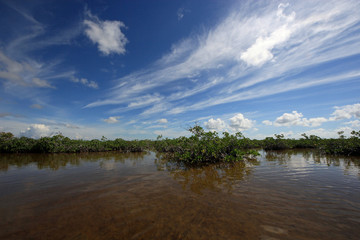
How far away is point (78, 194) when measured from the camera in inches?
166

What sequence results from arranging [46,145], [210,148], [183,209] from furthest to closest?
[46,145], [210,148], [183,209]

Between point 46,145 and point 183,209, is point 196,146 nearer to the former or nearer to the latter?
point 183,209

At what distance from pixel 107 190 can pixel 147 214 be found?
6.98 ft

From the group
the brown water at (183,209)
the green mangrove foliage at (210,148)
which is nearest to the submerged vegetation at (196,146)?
the green mangrove foliage at (210,148)

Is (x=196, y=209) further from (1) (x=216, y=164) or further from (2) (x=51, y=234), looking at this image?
(1) (x=216, y=164)

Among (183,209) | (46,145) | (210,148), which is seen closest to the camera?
(183,209)

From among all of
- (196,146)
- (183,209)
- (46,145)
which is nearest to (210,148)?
(196,146)

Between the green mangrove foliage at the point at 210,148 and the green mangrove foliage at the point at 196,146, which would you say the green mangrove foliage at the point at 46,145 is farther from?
the green mangrove foliage at the point at 210,148

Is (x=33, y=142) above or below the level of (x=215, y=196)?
above

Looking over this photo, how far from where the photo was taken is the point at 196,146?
27.9 feet

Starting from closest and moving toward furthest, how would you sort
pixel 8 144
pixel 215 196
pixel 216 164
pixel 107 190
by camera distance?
1. pixel 215 196
2. pixel 107 190
3. pixel 216 164
4. pixel 8 144

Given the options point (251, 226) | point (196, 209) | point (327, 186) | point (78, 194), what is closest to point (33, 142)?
point (78, 194)

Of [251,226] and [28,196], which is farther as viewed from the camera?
[28,196]

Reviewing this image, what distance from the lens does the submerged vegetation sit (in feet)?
27.1
